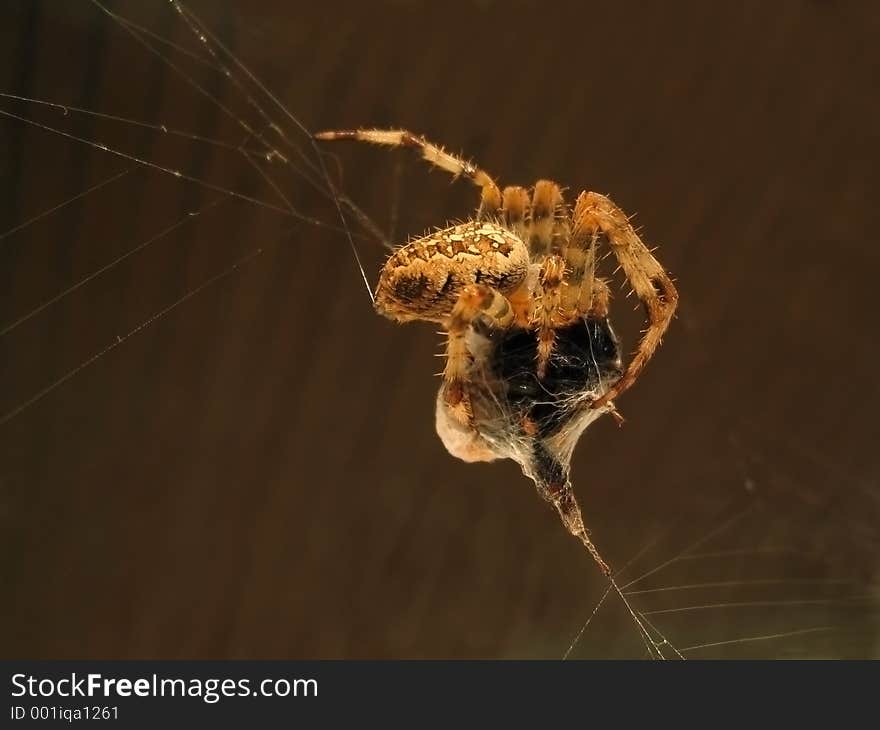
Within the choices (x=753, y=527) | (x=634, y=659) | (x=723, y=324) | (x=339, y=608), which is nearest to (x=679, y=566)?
(x=753, y=527)

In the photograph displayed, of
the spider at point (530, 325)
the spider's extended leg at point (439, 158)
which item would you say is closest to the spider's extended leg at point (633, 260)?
the spider at point (530, 325)

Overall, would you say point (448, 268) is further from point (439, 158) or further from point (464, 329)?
point (439, 158)

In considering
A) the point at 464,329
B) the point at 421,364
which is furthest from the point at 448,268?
the point at 421,364

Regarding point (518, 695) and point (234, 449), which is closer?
point (518, 695)

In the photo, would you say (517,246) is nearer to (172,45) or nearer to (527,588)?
(172,45)

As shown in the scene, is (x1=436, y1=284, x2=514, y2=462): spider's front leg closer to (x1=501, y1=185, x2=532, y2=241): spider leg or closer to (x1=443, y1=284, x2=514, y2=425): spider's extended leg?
(x1=443, y1=284, x2=514, y2=425): spider's extended leg

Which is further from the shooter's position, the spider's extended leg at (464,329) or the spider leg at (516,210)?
the spider leg at (516,210)

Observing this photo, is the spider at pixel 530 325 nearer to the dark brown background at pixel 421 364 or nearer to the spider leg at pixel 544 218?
the spider leg at pixel 544 218

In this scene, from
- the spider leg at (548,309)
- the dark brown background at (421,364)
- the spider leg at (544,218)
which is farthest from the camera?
the dark brown background at (421,364)
